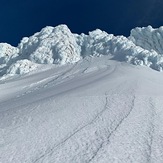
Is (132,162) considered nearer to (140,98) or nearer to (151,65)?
(140,98)

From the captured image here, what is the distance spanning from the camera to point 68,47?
48.0 metres

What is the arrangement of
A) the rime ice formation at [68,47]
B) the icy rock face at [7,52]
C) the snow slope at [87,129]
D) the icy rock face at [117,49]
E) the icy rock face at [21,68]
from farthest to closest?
1. the icy rock face at [7,52]
2. the rime ice formation at [68,47]
3. the icy rock face at [21,68]
4. the icy rock face at [117,49]
5. the snow slope at [87,129]

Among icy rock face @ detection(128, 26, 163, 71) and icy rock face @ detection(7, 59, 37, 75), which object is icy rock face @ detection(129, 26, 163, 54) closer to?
icy rock face @ detection(128, 26, 163, 71)

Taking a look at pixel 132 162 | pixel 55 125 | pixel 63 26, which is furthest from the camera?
pixel 63 26

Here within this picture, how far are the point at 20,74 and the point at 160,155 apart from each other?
3629 centimetres

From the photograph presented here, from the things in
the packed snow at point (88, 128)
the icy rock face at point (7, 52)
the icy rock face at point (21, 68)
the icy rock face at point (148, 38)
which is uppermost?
the icy rock face at point (148, 38)

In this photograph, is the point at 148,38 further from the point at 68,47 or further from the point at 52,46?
the point at 52,46

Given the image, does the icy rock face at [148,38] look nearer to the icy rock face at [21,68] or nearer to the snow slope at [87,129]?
the icy rock face at [21,68]

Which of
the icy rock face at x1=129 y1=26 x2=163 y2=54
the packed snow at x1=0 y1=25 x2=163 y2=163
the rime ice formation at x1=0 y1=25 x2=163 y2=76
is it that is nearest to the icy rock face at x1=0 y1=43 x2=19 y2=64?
the rime ice formation at x1=0 y1=25 x2=163 y2=76

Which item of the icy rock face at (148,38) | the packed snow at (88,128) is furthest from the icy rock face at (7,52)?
the packed snow at (88,128)

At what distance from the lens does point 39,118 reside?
38.8 feet

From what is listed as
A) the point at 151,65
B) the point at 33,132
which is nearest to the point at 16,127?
the point at 33,132

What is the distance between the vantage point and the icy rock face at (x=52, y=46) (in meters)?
46.0

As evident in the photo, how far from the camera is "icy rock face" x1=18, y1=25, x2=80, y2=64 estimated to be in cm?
4597
